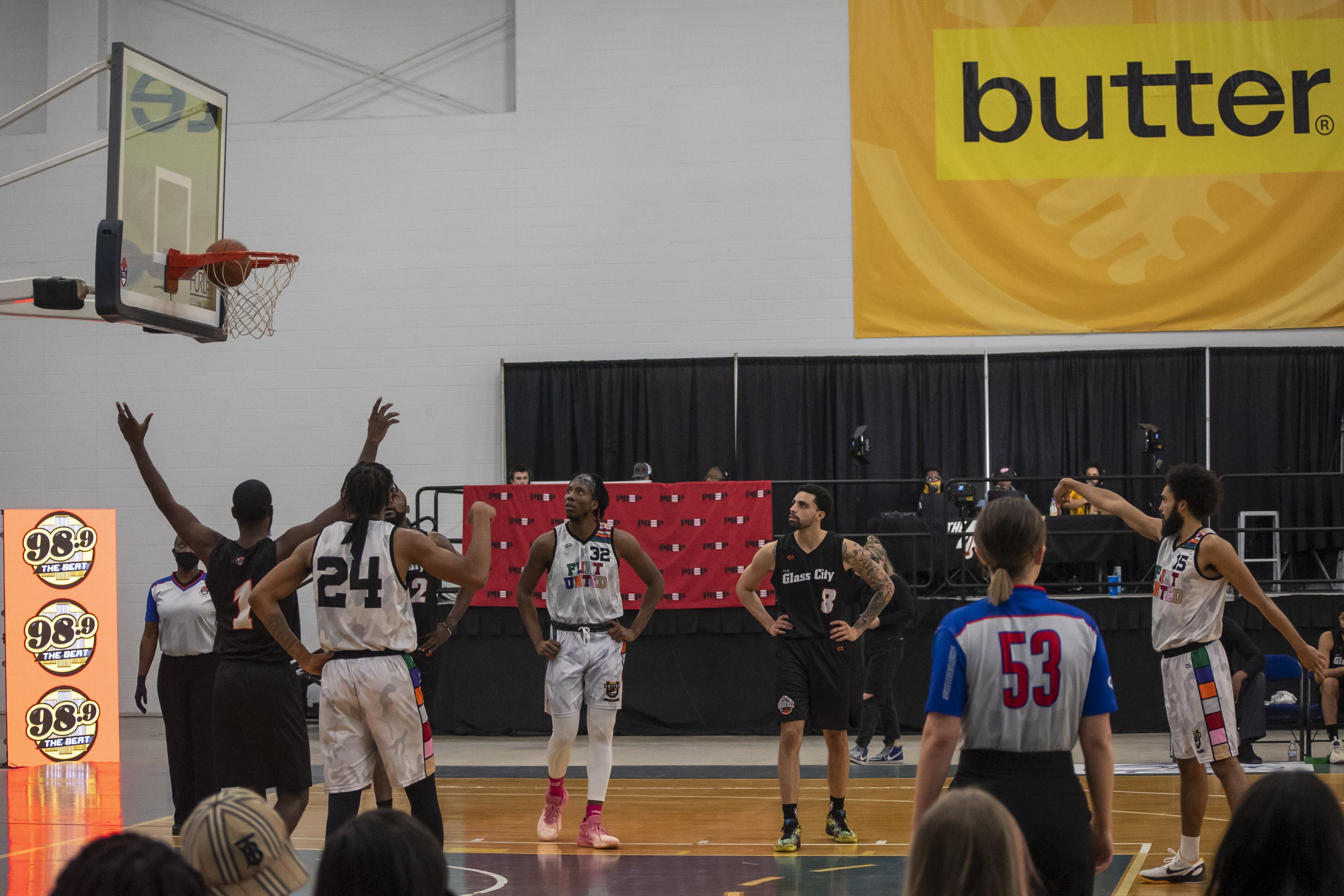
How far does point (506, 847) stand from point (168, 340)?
11.0m

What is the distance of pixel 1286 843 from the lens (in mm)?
2172

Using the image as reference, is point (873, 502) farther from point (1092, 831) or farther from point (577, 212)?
point (1092, 831)

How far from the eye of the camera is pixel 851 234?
15.2m

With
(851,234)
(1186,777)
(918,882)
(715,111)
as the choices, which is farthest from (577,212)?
(918,882)

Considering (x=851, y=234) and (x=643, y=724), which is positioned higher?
(x=851, y=234)

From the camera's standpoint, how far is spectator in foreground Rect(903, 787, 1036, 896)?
7.04 feet

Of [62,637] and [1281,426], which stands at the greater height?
[1281,426]

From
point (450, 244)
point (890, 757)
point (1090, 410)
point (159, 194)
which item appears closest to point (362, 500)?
point (159, 194)

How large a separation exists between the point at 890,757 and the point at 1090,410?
6603 millimetres

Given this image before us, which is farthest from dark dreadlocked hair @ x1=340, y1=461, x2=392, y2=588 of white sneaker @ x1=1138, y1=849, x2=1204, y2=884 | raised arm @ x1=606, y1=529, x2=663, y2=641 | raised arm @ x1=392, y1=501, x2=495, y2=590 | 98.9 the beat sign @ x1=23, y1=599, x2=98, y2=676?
98.9 the beat sign @ x1=23, y1=599, x2=98, y2=676

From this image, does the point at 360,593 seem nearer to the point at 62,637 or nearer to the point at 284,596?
the point at 284,596

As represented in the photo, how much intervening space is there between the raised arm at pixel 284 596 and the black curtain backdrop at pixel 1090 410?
1132cm

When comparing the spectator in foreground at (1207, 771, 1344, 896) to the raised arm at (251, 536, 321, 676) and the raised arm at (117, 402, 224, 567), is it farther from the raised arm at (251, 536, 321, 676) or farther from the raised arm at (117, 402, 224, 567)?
the raised arm at (117, 402, 224, 567)

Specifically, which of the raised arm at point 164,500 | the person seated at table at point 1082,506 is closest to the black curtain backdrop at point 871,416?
the person seated at table at point 1082,506
